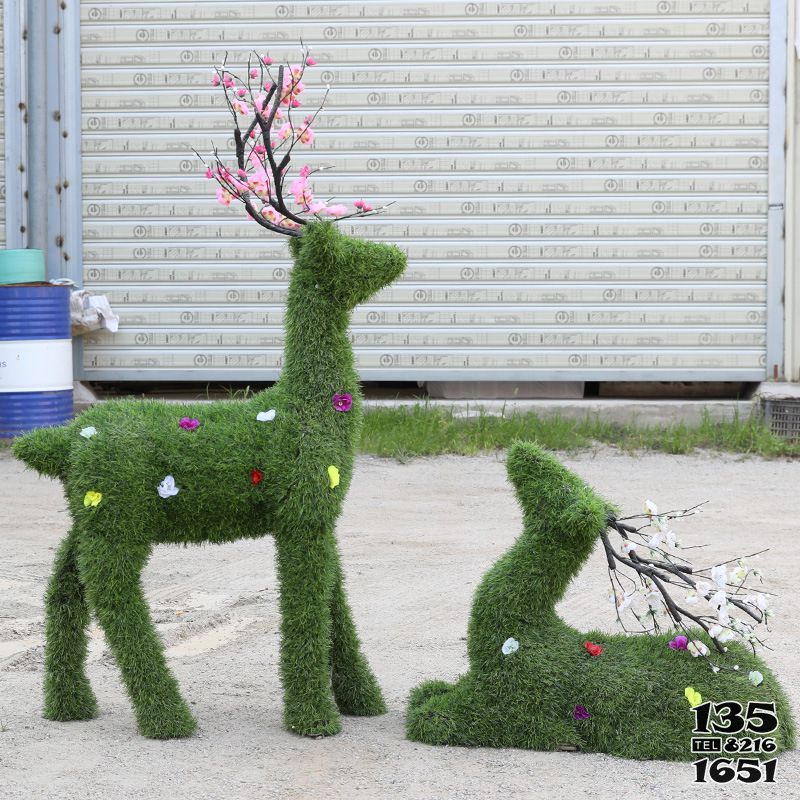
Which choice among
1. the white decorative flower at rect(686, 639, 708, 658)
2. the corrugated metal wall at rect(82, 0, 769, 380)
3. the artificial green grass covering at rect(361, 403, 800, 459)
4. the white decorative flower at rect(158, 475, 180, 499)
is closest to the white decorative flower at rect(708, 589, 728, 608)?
the white decorative flower at rect(686, 639, 708, 658)

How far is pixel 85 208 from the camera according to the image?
32.2 ft

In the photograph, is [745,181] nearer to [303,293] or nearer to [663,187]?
[663,187]

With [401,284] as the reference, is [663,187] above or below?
above

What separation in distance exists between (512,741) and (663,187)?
22.6 ft

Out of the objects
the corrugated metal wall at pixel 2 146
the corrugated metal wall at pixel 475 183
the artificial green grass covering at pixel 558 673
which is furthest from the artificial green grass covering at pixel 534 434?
the artificial green grass covering at pixel 558 673

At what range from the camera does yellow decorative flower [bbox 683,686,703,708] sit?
3303mm

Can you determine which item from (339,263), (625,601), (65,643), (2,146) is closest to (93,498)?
(65,643)

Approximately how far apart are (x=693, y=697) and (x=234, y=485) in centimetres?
140

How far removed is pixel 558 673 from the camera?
343 cm

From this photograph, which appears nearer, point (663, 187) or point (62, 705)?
point (62, 705)

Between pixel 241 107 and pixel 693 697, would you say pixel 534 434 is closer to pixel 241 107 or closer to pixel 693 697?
pixel 241 107

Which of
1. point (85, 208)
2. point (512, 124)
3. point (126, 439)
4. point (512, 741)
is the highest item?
point (512, 124)

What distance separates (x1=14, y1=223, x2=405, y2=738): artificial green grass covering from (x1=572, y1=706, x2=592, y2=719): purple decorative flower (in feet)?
2.34

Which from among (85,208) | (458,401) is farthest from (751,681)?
(85,208)
